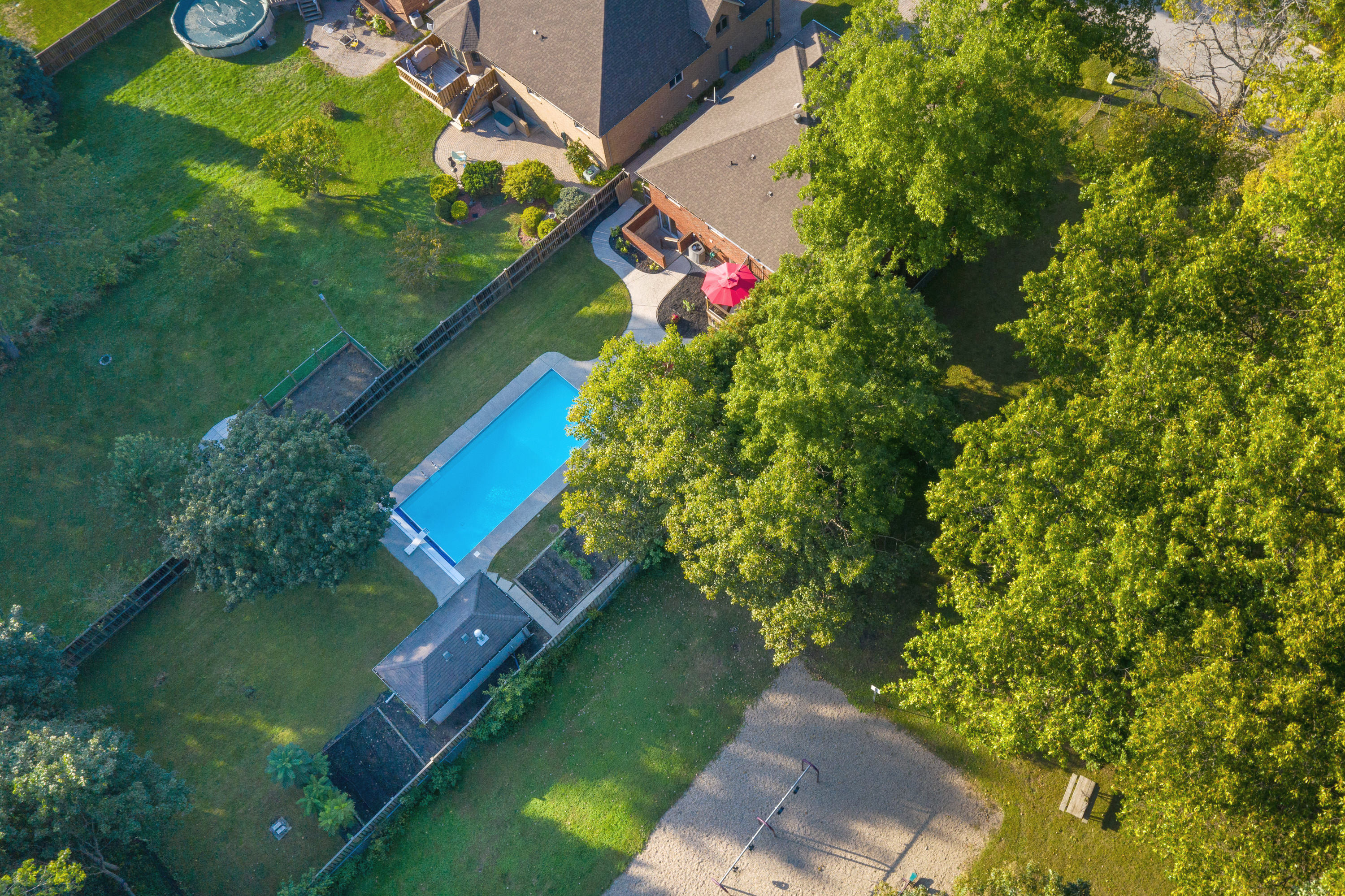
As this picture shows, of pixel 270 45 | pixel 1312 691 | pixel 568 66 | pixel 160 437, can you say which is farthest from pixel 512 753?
pixel 270 45

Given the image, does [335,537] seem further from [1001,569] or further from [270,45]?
[270,45]

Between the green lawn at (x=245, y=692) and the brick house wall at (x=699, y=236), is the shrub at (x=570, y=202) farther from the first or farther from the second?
the green lawn at (x=245, y=692)

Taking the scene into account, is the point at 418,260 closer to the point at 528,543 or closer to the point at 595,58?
the point at 595,58

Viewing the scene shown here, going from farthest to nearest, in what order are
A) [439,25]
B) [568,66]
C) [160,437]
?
1. [439,25]
2. [568,66]
3. [160,437]

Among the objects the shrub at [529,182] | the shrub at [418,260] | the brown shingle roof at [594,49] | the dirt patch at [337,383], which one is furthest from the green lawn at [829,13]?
the dirt patch at [337,383]

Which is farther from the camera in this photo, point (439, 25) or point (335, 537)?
point (439, 25)

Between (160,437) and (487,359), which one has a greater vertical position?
(487,359)

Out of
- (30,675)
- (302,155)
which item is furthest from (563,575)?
(302,155)
